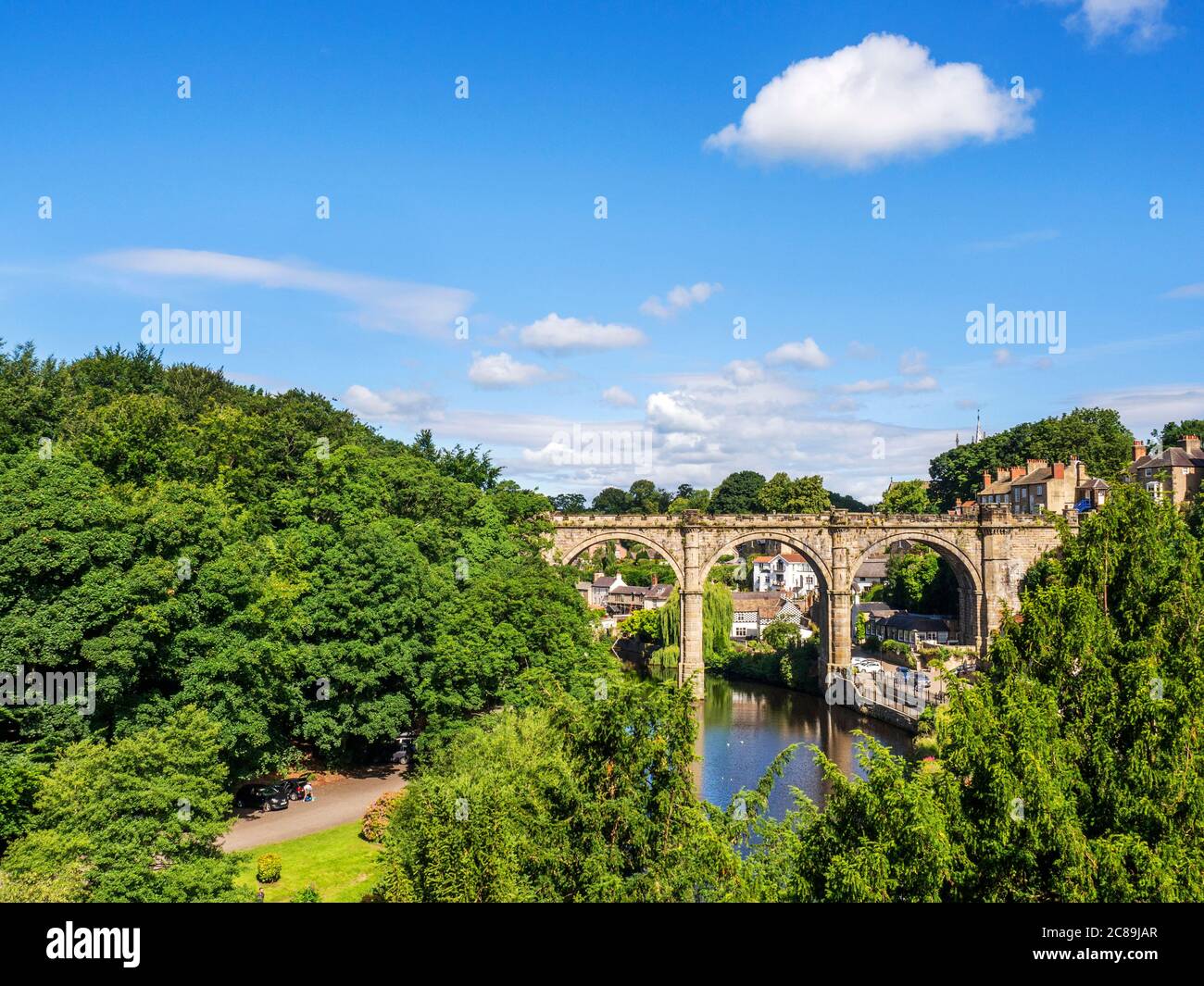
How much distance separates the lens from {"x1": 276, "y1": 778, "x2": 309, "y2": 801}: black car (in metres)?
29.8

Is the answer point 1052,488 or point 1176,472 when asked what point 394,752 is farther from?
point 1176,472

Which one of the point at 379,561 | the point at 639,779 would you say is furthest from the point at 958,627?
the point at 639,779

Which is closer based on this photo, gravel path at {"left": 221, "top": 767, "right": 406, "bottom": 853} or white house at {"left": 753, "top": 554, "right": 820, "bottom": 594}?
gravel path at {"left": 221, "top": 767, "right": 406, "bottom": 853}

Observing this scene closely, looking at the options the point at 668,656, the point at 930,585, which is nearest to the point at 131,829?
the point at 668,656

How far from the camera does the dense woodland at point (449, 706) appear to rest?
12250 millimetres

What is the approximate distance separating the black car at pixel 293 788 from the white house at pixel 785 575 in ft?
266

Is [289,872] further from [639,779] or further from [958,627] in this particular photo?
[958,627]

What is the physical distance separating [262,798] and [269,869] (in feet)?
22.5

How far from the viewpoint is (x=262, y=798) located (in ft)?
96.9

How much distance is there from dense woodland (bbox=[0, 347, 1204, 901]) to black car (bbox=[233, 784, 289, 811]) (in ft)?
3.52

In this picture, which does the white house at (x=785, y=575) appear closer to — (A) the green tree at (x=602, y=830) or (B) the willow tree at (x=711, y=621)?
(B) the willow tree at (x=711, y=621)

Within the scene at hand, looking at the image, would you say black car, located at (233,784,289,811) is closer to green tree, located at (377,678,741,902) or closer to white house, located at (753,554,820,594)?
green tree, located at (377,678,741,902)
